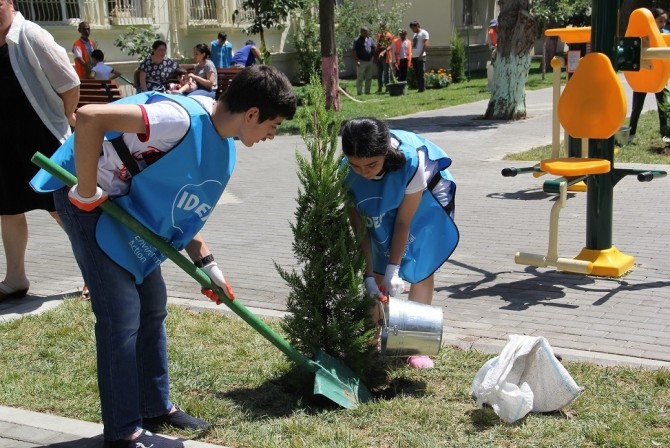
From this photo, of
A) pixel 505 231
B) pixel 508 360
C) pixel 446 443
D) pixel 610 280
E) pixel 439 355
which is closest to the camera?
pixel 446 443

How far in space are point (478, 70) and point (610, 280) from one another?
83.2 ft

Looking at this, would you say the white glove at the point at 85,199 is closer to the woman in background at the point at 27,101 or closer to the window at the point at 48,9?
the woman in background at the point at 27,101

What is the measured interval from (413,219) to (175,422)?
1577mm

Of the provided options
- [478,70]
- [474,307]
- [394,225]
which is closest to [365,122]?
[394,225]

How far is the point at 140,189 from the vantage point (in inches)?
122

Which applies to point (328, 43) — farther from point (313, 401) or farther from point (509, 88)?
point (313, 401)

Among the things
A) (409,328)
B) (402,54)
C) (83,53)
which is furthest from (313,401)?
(402,54)

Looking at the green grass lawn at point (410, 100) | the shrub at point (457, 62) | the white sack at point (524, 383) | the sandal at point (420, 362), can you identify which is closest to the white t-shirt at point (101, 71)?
the green grass lawn at point (410, 100)

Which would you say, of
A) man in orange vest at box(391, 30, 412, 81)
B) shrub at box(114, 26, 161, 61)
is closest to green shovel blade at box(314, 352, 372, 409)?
shrub at box(114, 26, 161, 61)

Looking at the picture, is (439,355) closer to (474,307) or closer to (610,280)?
(474,307)

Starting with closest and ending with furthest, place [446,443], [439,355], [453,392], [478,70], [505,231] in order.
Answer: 1. [446,443]
2. [453,392]
3. [439,355]
4. [505,231]
5. [478,70]

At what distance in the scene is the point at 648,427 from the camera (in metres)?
3.43

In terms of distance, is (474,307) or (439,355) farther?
(474,307)

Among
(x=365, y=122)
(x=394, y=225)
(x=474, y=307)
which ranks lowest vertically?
(x=474, y=307)
